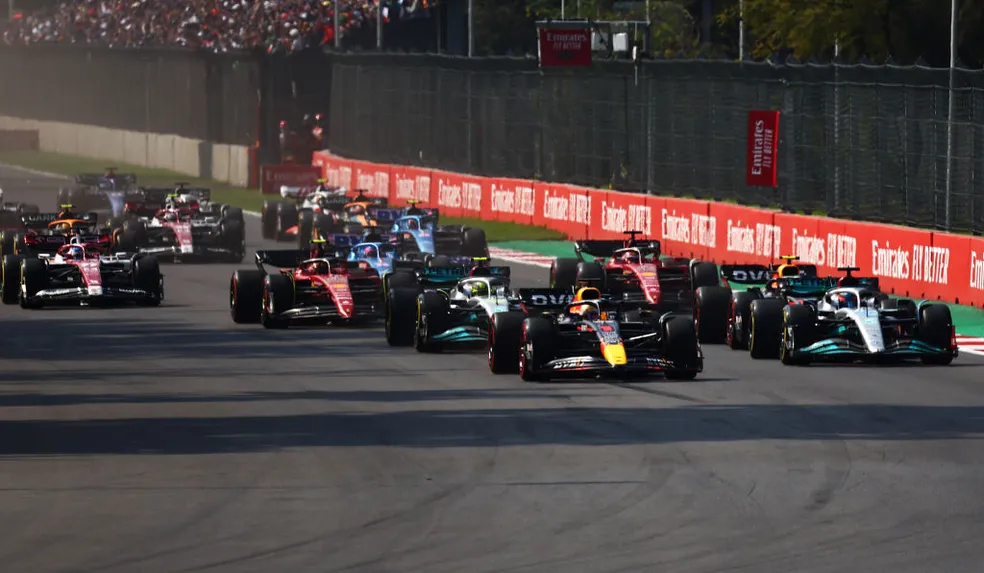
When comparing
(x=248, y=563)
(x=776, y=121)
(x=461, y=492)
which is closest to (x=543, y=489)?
(x=461, y=492)

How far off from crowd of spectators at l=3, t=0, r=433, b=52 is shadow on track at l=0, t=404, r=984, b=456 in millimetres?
47222

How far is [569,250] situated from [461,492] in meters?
24.9

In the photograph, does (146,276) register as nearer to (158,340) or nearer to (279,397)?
(158,340)

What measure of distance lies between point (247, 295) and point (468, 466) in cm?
1117

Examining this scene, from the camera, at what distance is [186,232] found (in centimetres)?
3500

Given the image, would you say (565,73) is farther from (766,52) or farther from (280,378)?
(280,378)

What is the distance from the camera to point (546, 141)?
44.3 meters

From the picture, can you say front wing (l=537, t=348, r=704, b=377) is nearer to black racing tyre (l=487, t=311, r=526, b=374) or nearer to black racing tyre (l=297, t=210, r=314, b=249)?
black racing tyre (l=487, t=311, r=526, b=374)

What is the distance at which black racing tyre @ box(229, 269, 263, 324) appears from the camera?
25.4m

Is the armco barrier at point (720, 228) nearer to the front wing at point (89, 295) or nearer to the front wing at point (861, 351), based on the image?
the front wing at point (861, 351)

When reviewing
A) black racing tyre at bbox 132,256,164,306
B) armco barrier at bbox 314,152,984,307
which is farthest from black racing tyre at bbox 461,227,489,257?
black racing tyre at bbox 132,256,164,306

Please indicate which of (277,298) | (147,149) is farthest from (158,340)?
(147,149)

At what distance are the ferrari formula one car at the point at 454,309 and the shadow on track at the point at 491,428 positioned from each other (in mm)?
4412

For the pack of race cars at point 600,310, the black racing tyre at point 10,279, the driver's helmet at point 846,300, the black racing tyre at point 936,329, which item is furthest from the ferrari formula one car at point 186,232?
Result: the black racing tyre at point 936,329
